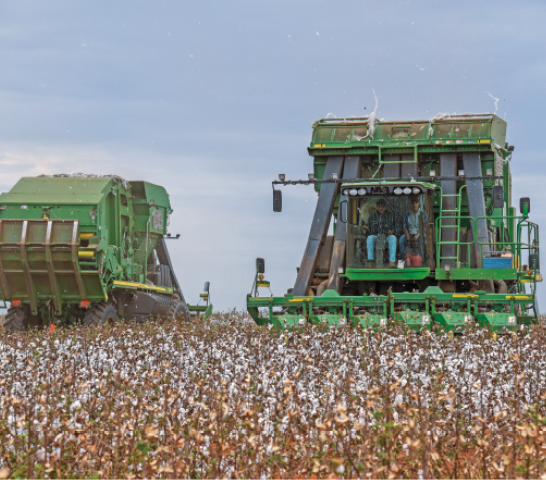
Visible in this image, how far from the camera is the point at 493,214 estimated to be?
15.3 m

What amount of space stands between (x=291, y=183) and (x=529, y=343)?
5.73 m

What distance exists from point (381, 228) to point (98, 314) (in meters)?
5.74

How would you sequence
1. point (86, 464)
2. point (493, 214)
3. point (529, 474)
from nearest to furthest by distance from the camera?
point (529, 474) < point (86, 464) < point (493, 214)

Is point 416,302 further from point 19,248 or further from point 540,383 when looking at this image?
point 19,248

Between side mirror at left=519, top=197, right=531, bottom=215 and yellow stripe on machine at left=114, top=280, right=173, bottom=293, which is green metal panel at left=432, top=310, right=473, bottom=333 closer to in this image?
side mirror at left=519, top=197, right=531, bottom=215

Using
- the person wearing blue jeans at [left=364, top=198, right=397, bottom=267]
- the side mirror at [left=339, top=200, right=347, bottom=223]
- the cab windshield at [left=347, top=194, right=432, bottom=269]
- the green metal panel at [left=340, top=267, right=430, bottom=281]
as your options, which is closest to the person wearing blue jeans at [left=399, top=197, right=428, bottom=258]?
the cab windshield at [left=347, top=194, right=432, bottom=269]

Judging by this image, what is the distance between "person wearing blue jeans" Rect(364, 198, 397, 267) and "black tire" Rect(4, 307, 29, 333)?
278 inches

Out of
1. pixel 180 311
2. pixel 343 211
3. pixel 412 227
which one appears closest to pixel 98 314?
pixel 180 311

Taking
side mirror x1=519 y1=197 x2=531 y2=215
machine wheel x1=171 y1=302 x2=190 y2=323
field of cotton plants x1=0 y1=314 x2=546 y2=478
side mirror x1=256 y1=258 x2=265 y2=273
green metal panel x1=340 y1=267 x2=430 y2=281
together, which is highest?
side mirror x1=519 y1=197 x2=531 y2=215

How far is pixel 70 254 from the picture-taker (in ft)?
47.8

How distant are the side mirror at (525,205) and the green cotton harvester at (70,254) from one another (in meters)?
7.72

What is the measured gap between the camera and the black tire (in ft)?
51.2

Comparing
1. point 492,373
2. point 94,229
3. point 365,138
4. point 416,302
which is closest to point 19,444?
point 492,373

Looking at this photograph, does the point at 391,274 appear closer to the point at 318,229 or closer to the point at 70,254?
the point at 318,229
